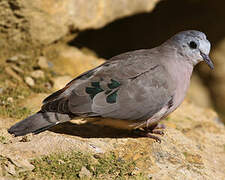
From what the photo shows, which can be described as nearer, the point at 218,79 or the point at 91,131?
the point at 91,131

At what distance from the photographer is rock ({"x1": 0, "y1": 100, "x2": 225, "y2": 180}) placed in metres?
3.92

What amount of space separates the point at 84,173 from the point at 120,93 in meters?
0.91

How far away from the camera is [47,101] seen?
4.29m

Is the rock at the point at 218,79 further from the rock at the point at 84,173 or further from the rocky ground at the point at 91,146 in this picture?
the rock at the point at 84,173

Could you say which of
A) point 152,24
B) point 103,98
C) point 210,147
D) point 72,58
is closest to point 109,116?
point 103,98

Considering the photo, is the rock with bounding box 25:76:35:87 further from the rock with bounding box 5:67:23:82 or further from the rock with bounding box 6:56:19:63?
the rock with bounding box 6:56:19:63

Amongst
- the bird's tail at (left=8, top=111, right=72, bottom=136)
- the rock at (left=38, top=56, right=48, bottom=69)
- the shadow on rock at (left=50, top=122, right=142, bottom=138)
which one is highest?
the bird's tail at (left=8, top=111, right=72, bottom=136)

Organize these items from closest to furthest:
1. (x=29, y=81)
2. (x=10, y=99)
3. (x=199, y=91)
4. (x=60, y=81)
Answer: (x=10, y=99)
(x=29, y=81)
(x=60, y=81)
(x=199, y=91)

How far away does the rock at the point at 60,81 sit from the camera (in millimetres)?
5602

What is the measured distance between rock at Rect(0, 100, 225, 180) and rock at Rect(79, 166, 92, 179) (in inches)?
0.4

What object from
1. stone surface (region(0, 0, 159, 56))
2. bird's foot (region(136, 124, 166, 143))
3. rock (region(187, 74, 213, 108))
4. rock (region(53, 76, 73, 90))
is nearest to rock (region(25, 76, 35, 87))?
rock (region(53, 76, 73, 90))

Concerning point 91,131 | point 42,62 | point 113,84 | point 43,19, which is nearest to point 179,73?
point 113,84

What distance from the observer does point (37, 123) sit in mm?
4086

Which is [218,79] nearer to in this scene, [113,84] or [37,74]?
[37,74]
